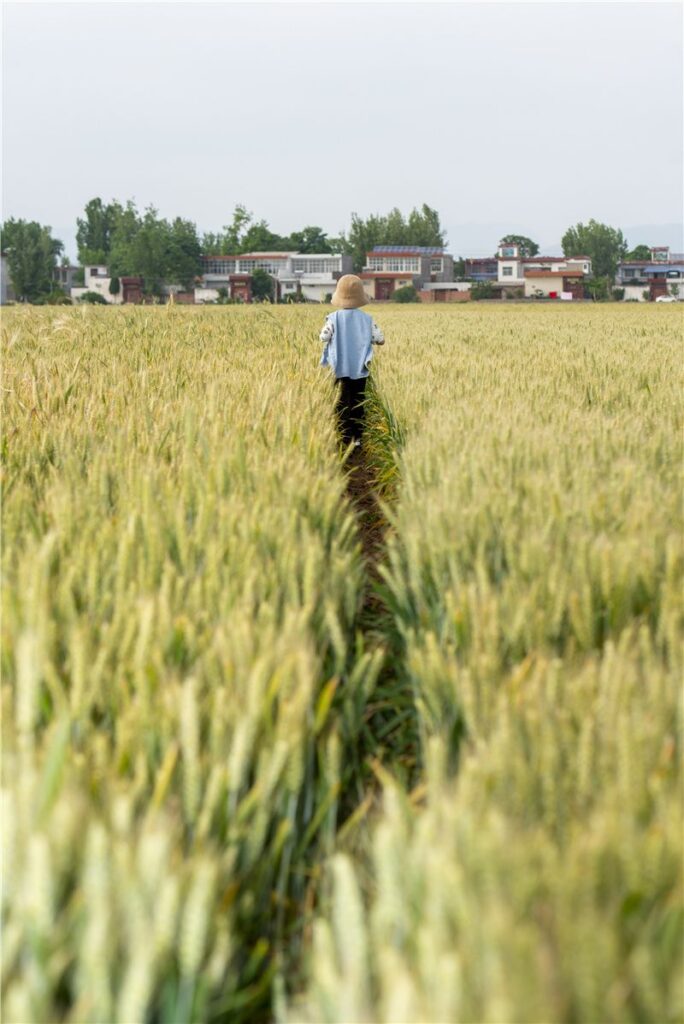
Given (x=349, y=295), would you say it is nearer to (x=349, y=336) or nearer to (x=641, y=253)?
(x=349, y=336)

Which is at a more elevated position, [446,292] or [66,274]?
[66,274]

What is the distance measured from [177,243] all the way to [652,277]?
52.2 metres

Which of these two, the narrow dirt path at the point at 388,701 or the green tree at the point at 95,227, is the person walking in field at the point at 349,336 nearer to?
the narrow dirt path at the point at 388,701

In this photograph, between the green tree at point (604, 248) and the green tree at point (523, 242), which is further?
the green tree at point (523, 242)

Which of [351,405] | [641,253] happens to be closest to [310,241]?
[641,253]

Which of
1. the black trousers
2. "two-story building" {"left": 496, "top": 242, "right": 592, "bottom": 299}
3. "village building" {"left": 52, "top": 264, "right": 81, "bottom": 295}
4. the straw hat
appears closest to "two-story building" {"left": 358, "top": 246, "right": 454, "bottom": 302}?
"two-story building" {"left": 496, "top": 242, "right": 592, "bottom": 299}

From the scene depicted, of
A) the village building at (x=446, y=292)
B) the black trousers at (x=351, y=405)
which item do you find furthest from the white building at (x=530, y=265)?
the black trousers at (x=351, y=405)

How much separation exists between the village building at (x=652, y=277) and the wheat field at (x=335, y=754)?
4158 inches

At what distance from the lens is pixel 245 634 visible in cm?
159

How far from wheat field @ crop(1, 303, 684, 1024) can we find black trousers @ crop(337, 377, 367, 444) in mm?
4520

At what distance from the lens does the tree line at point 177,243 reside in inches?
3666

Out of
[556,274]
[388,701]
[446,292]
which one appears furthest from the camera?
[556,274]

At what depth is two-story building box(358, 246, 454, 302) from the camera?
329ft

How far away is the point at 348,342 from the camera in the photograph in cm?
752
